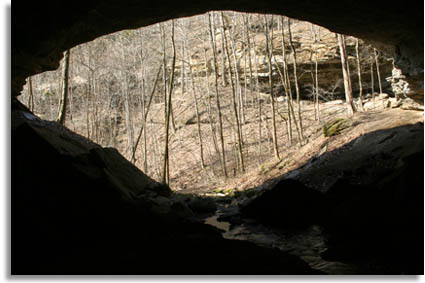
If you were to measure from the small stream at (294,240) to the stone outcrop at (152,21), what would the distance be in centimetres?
336

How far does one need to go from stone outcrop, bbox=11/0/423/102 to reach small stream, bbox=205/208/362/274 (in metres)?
3.36

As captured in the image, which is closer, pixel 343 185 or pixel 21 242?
pixel 21 242

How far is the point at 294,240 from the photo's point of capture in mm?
5445

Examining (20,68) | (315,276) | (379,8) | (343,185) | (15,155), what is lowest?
(315,276)

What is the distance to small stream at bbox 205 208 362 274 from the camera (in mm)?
4066

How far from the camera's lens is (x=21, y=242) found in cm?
402

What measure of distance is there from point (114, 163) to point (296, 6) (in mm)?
5774

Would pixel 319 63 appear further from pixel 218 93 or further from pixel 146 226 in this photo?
pixel 146 226

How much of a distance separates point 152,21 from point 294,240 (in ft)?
14.8

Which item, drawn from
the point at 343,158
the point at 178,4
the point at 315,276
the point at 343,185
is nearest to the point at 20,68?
the point at 178,4

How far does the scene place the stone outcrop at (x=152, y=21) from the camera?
4723mm

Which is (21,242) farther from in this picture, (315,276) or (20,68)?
(315,276)

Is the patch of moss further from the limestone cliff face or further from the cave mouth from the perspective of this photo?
the limestone cliff face

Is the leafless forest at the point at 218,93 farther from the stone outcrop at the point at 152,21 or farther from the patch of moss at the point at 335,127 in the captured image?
the stone outcrop at the point at 152,21
